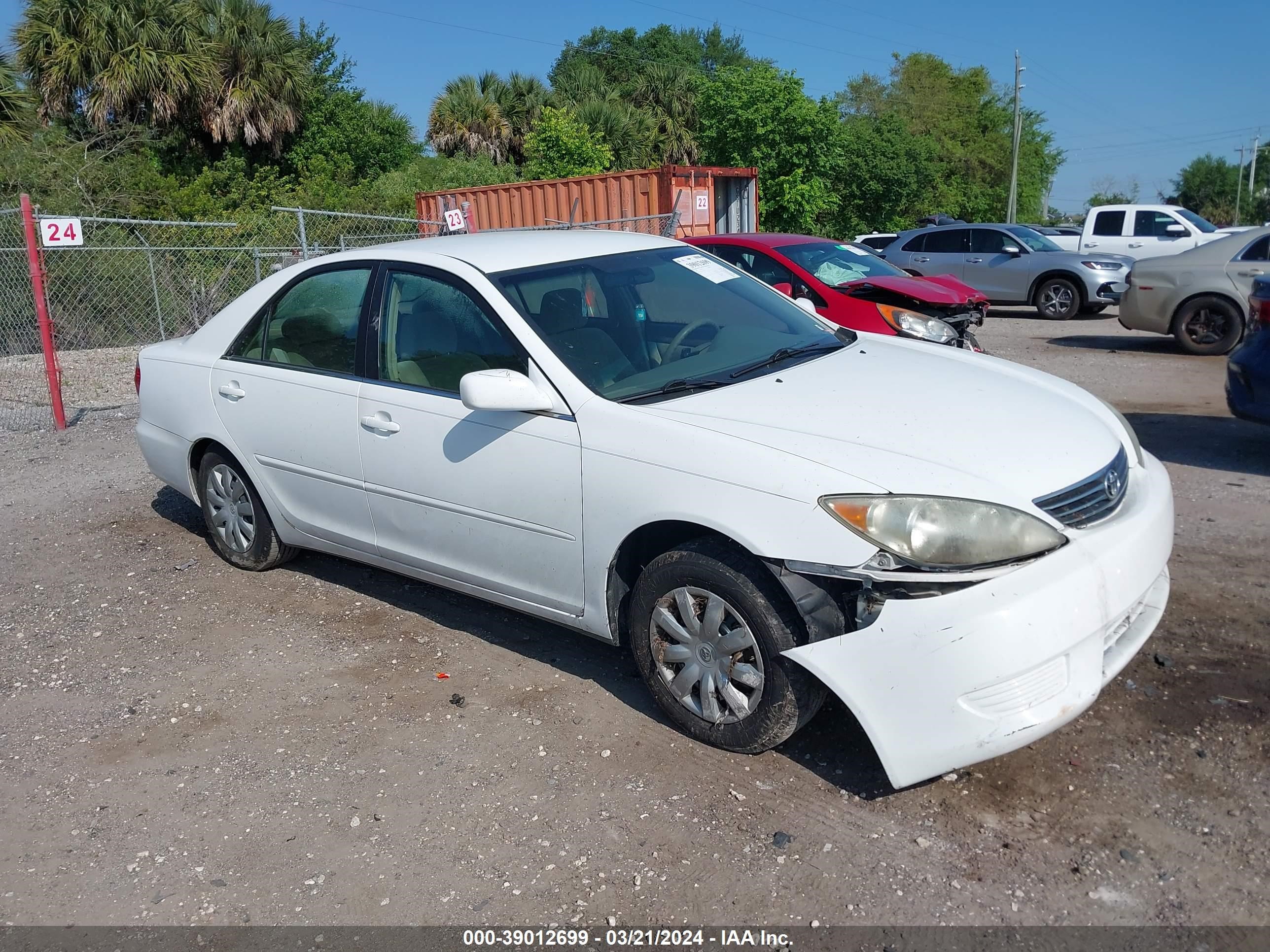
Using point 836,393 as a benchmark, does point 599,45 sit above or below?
above

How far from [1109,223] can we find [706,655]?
17525 mm

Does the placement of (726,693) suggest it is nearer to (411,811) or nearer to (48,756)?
(411,811)

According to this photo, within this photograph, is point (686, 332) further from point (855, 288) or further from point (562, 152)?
point (562, 152)

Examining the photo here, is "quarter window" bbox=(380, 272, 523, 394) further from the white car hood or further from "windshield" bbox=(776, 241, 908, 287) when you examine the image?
"windshield" bbox=(776, 241, 908, 287)

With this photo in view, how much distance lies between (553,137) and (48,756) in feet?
101

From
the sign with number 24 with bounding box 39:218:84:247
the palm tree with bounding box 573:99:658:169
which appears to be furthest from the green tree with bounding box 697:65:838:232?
the sign with number 24 with bounding box 39:218:84:247

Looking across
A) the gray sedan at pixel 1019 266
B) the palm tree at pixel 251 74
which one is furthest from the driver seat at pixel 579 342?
the palm tree at pixel 251 74

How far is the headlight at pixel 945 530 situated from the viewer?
303 cm

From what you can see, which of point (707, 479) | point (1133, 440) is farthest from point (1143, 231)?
point (707, 479)

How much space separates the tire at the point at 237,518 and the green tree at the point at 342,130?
2886cm

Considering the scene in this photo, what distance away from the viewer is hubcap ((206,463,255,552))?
538cm

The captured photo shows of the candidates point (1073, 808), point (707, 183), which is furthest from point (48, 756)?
point (707, 183)

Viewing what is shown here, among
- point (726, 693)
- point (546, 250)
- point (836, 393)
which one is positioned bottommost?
point (726, 693)

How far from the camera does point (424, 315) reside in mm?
4410
